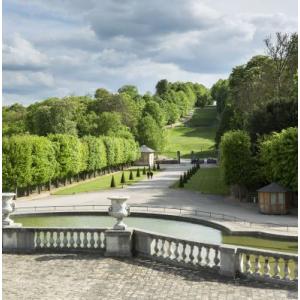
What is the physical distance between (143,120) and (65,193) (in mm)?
71885

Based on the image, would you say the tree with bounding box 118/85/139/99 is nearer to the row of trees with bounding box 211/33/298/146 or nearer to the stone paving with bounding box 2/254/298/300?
the row of trees with bounding box 211/33/298/146

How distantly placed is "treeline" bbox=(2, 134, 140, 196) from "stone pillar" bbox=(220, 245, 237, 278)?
38472mm

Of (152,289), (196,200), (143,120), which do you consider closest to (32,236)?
(152,289)

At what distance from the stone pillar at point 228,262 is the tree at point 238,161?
29792 mm

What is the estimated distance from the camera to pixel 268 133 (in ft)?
158

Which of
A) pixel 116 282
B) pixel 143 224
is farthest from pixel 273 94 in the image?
pixel 116 282

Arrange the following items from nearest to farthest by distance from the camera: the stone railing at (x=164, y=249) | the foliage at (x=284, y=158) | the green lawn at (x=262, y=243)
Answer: the stone railing at (x=164, y=249)
the green lawn at (x=262, y=243)
the foliage at (x=284, y=158)

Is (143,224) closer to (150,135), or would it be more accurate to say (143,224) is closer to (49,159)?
(49,159)

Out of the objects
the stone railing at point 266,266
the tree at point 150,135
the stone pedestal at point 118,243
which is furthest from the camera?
the tree at point 150,135

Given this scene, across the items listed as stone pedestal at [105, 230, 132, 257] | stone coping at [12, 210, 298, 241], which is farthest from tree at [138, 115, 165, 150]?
stone pedestal at [105, 230, 132, 257]

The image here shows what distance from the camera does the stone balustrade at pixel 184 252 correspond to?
14.9 m

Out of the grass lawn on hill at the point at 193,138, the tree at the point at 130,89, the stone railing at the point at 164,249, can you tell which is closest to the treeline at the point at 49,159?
the stone railing at the point at 164,249

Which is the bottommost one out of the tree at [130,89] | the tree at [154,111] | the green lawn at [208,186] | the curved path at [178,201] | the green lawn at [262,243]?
the green lawn at [262,243]

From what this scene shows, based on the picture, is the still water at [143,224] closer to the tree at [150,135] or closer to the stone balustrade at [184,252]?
the stone balustrade at [184,252]
